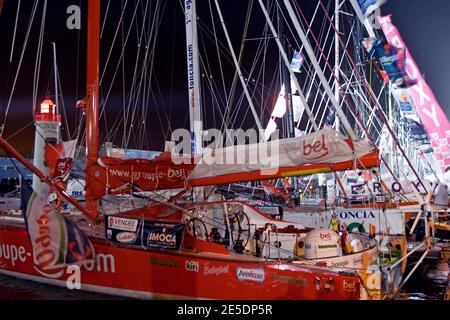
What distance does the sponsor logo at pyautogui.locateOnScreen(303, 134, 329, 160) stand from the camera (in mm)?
7906

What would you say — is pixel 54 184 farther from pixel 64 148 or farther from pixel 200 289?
pixel 200 289

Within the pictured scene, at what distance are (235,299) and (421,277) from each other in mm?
8237

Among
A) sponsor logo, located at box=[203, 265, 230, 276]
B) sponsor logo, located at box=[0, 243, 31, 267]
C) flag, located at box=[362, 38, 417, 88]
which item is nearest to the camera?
sponsor logo, located at box=[203, 265, 230, 276]

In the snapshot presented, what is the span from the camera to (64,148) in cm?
1002

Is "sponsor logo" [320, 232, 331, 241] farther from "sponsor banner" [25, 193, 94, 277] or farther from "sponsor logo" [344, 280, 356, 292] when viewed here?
"sponsor banner" [25, 193, 94, 277]

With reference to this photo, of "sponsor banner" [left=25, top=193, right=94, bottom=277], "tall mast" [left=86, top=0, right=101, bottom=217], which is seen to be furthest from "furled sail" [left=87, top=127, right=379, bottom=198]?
"sponsor banner" [left=25, top=193, right=94, bottom=277]

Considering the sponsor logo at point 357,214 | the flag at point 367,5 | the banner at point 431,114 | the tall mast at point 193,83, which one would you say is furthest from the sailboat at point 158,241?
the banner at point 431,114

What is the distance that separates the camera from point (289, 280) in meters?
7.14

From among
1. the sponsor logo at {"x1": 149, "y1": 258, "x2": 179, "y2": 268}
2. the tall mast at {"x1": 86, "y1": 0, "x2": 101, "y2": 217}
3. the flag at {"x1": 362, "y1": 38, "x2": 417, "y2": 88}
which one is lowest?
the sponsor logo at {"x1": 149, "y1": 258, "x2": 179, "y2": 268}

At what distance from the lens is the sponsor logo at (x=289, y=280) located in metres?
7.08

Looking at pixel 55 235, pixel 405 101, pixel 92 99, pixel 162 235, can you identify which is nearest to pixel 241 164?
pixel 162 235

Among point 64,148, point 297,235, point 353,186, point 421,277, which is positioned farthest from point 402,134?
point 64,148

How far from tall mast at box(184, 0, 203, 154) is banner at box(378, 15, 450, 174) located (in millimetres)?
13256

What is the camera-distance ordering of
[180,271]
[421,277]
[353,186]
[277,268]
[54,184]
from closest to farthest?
[277,268], [180,271], [54,184], [421,277], [353,186]
